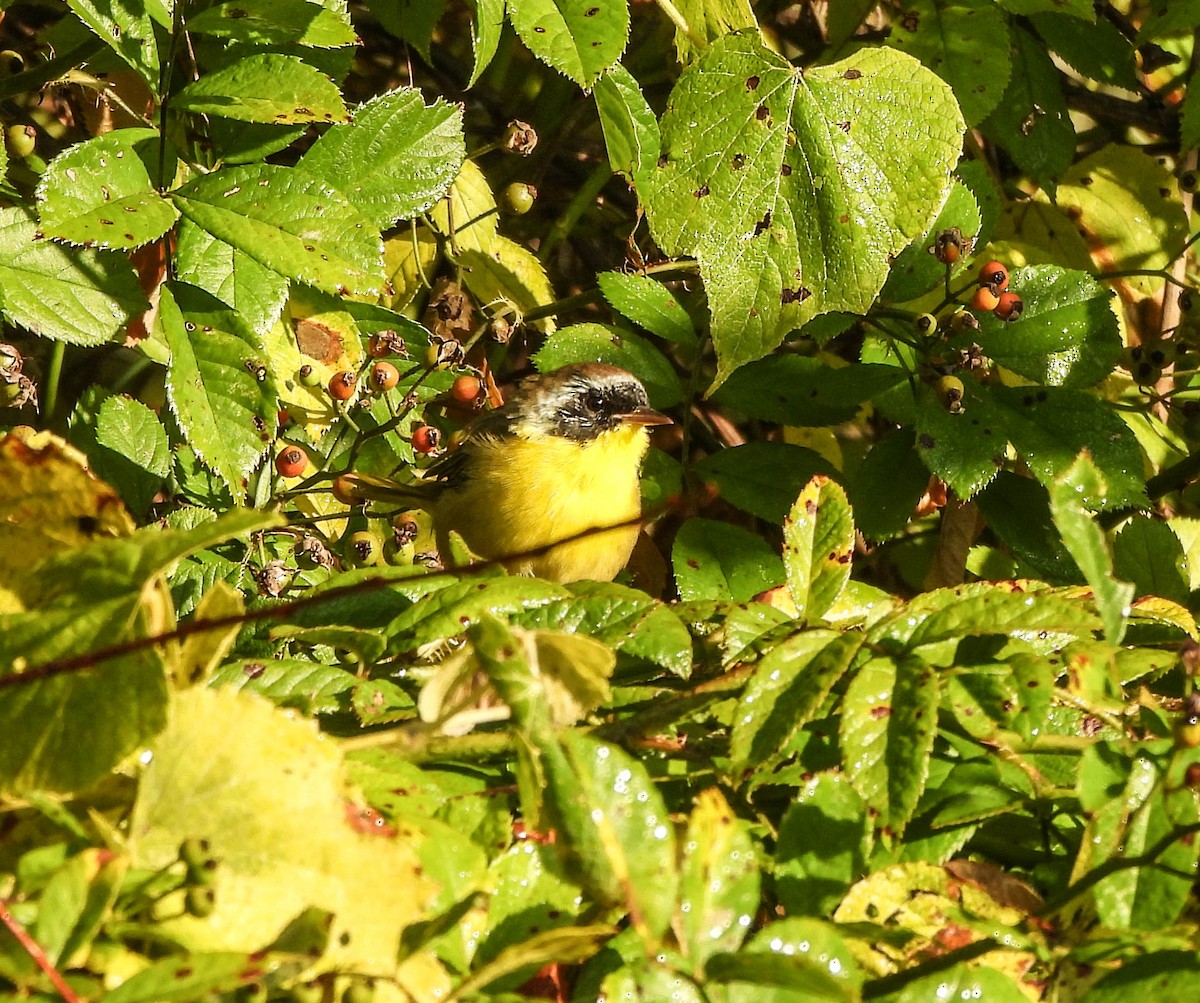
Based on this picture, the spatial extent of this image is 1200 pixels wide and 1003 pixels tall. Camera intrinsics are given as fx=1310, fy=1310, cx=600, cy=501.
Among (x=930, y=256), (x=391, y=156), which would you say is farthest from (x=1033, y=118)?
(x=391, y=156)

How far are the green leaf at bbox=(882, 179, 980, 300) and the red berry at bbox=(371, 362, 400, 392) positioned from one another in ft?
3.76

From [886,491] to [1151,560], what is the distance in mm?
580

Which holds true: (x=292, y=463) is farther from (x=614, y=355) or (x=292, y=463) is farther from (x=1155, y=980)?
(x=1155, y=980)

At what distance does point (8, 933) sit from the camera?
2.85ft

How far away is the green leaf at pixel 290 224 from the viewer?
2.20 metres

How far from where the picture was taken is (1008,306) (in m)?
2.86

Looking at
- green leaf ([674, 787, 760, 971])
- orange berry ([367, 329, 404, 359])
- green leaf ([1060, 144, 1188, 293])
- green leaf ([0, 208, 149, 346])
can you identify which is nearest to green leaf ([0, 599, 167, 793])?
green leaf ([674, 787, 760, 971])

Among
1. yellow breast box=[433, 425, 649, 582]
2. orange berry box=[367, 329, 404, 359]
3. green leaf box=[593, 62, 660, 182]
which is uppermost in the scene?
green leaf box=[593, 62, 660, 182]

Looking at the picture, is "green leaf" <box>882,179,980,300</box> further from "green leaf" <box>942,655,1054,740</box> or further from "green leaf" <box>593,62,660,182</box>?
"green leaf" <box>942,655,1054,740</box>

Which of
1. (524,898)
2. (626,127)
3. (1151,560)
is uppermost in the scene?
(626,127)

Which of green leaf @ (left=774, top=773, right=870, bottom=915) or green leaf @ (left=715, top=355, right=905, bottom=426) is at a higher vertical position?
green leaf @ (left=774, top=773, right=870, bottom=915)

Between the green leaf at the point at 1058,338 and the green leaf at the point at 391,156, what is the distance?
48.2 inches

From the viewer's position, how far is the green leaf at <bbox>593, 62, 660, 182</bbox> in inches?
104

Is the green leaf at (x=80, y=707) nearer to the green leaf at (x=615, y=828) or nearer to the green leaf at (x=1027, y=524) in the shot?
the green leaf at (x=615, y=828)
